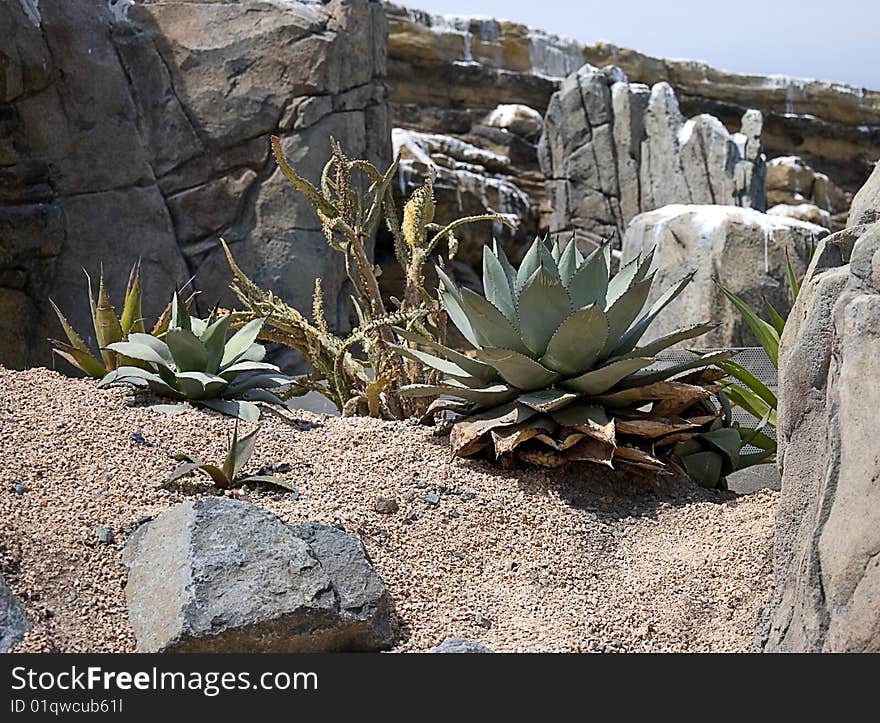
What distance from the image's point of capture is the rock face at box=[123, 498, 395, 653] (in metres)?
1.85

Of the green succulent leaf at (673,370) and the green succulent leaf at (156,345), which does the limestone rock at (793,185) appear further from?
the green succulent leaf at (156,345)

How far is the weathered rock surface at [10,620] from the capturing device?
1.80 metres

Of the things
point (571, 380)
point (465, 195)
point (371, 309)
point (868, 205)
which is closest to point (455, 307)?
point (571, 380)

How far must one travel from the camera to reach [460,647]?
1.90m

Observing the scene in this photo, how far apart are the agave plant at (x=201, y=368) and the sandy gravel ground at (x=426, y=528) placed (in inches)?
4.2

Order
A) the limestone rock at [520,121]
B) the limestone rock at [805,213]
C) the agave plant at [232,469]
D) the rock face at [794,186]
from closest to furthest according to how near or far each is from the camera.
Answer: the agave plant at [232,469] < the limestone rock at [805,213] < the limestone rock at [520,121] < the rock face at [794,186]

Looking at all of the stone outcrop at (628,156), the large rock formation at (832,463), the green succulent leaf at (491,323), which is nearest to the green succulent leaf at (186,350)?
the green succulent leaf at (491,323)

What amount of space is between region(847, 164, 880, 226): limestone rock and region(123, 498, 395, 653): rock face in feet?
4.18

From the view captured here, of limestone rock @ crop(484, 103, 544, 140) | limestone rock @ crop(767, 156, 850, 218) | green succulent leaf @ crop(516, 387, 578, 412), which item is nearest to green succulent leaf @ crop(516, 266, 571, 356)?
green succulent leaf @ crop(516, 387, 578, 412)

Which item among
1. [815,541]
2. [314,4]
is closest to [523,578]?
[815,541]

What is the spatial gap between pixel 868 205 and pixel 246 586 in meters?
1.51

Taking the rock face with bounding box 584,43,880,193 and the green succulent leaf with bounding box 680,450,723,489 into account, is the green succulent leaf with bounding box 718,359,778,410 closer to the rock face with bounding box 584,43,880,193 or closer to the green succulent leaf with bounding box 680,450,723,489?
the green succulent leaf with bounding box 680,450,723,489

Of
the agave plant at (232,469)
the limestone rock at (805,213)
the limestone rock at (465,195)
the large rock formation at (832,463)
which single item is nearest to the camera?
the large rock formation at (832,463)

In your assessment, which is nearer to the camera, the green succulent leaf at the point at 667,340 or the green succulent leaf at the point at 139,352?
the green succulent leaf at the point at 667,340
